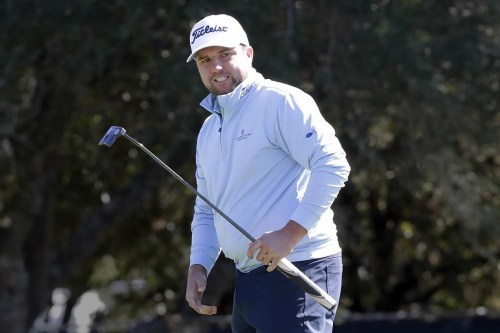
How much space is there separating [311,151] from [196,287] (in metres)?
0.84

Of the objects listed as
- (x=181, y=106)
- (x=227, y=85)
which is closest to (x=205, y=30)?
(x=227, y=85)

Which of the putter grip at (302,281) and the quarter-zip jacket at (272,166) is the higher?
the quarter-zip jacket at (272,166)

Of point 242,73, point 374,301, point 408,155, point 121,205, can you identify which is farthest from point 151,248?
point 242,73

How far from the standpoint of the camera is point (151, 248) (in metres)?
17.1

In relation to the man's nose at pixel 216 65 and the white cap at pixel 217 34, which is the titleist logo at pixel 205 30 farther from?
the man's nose at pixel 216 65

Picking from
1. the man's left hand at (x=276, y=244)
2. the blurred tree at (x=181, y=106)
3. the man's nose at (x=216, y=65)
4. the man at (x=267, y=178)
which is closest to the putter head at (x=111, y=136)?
the man at (x=267, y=178)

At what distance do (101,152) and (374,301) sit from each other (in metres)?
6.99

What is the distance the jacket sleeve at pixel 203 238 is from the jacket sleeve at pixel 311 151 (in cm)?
61

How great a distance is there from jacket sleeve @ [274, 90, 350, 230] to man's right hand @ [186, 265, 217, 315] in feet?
2.15

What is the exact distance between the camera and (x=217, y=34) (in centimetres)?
437

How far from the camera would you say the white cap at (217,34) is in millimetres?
4363

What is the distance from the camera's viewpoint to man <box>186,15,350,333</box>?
13.7 ft

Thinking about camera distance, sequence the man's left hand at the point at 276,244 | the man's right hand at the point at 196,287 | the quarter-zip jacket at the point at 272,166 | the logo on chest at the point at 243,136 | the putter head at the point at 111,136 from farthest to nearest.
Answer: the man's right hand at the point at 196,287 < the putter head at the point at 111,136 < the logo on chest at the point at 243,136 < the quarter-zip jacket at the point at 272,166 < the man's left hand at the point at 276,244

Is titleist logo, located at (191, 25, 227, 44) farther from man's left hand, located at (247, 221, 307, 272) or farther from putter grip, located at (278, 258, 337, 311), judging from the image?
putter grip, located at (278, 258, 337, 311)
